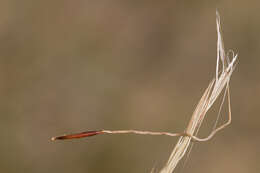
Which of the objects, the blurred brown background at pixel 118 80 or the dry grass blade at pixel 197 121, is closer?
the dry grass blade at pixel 197 121

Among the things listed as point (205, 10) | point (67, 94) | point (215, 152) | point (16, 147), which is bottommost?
point (215, 152)

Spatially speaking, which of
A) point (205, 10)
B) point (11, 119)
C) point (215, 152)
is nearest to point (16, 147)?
point (11, 119)

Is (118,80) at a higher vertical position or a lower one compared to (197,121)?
lower

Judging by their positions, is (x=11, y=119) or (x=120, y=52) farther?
(x=120, y=52)

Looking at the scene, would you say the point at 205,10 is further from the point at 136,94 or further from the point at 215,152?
the point at 215,152

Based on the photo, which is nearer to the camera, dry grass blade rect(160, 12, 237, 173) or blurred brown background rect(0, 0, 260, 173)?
dry grass blade rect(160, 12, 237, 173)

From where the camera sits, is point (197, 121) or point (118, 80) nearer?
point (197, 121)

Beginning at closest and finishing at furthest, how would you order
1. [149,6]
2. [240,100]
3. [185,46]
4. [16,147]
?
1. [16,147]
2. [240,100]
3. [185,46]
4. [149,6]

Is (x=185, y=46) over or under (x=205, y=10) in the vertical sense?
under
